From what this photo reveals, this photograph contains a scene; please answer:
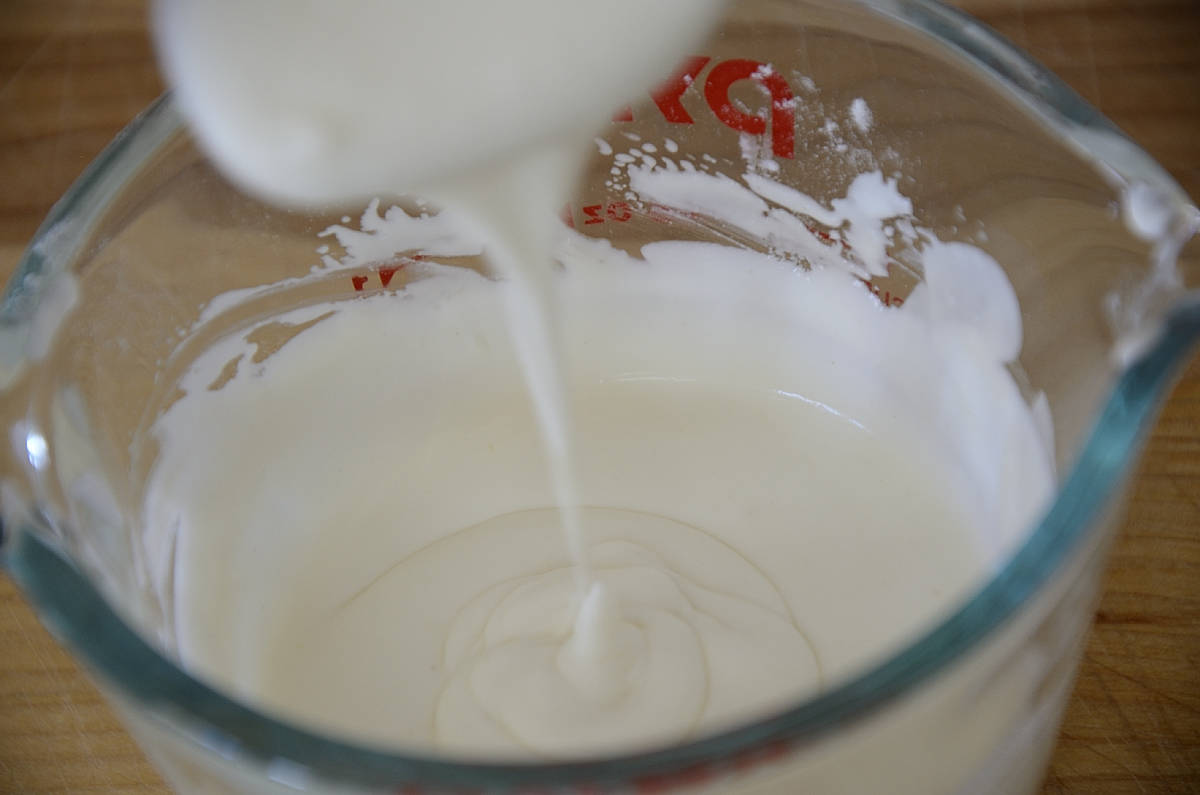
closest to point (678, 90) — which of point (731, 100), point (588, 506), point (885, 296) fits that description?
point (731, 100)

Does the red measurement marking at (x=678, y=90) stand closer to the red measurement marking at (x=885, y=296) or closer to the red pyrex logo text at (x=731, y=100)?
the red pyrex logo text at (x=731, y=100)

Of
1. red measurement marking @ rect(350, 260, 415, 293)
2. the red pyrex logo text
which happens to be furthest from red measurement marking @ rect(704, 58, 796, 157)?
red measurement marking @ rect(350, 260, 415, 293)

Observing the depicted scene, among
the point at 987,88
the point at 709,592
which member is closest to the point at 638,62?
the point at 987,88

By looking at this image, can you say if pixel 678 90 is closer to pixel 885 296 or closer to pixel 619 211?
pixel 619 211

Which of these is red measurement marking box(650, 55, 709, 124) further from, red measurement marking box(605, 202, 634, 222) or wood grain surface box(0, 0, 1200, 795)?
wood grain surface box(0, 0, 1200, 795)

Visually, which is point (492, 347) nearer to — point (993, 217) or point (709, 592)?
point (709, 592)
